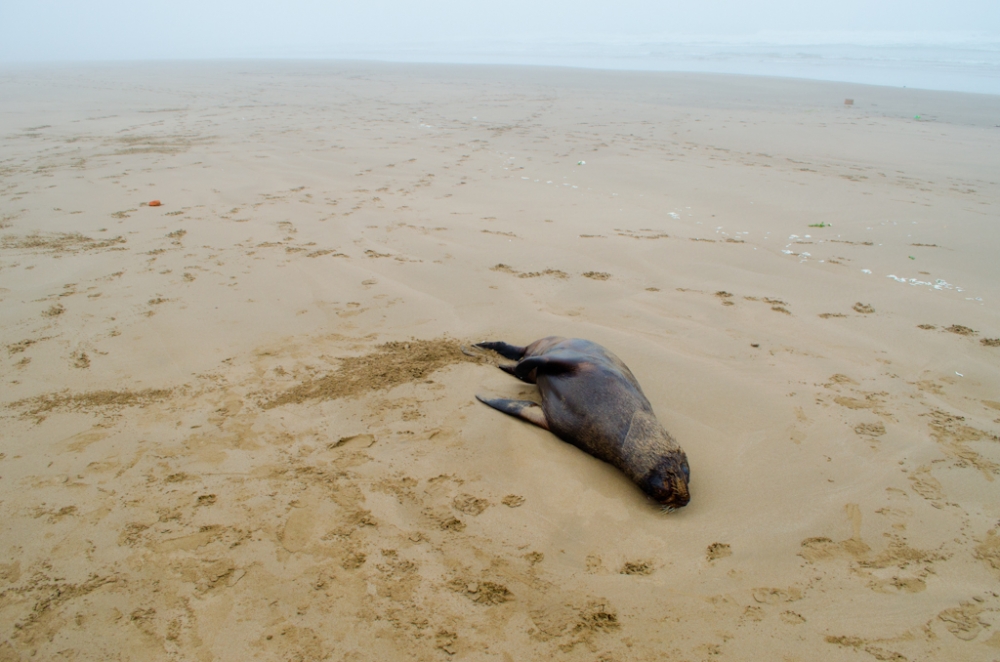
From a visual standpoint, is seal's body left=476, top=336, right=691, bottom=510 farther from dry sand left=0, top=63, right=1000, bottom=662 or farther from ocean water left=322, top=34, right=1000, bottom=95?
ocean water left=322, top=34, right=1000, bottom=95

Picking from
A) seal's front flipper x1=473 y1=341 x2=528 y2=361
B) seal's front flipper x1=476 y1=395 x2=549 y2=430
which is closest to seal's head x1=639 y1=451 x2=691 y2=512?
seal's front flipper x1=476 y1=395 x2=549 y2=430

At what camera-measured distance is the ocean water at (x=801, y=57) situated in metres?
21.1

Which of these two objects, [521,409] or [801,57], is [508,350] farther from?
[801,57]

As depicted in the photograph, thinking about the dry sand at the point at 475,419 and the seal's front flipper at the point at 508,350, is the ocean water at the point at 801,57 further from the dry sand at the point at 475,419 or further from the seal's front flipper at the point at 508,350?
the seal's front flipper at the point at 508,350

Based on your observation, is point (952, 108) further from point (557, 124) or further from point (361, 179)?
point (361, 179)

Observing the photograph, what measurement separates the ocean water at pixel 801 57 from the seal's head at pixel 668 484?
20.5 metres

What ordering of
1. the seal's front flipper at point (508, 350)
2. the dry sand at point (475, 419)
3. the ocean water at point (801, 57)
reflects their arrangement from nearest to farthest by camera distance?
1. the dry sand at point (475, 419)
2. the seal's front flipper at point (508, 350)
3. the ocean water at point (801, 57)

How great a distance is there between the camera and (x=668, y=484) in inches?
106

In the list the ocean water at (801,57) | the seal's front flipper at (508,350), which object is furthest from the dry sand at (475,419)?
the ocean water at (801,57)

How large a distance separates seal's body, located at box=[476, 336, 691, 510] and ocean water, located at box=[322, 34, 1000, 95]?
20189 millimetres

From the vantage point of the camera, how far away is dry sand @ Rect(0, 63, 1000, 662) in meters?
2.09

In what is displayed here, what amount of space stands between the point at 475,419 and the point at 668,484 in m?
1.05

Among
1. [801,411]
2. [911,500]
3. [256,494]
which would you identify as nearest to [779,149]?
[801,411]

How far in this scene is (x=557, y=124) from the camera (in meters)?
11.7
